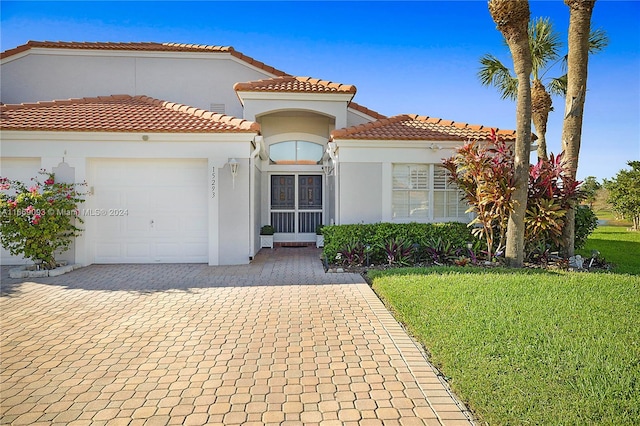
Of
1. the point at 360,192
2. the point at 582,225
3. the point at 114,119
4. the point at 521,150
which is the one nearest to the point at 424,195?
the point at 360,192

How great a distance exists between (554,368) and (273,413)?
311cm

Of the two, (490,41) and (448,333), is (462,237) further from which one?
(490,41)

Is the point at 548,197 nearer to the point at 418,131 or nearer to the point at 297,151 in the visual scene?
the point at 418,131

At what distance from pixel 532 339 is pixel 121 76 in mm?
18871

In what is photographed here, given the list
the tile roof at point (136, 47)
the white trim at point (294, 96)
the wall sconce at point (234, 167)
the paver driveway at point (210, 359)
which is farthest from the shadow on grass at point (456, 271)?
the tile roof at point (136, 47)

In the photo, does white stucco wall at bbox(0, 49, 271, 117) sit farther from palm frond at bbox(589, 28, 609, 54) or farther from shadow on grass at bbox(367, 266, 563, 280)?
palm frond at bbox(589, 28, 609, 54)

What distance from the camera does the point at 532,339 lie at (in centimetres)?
482

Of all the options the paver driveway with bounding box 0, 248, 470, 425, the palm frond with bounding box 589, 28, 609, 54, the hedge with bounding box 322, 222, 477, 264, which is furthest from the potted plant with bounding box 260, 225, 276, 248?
the palm frond with bounding box 589, 28, 609, 54

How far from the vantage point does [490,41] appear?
15.5m

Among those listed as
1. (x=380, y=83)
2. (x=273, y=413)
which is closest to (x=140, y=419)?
(x=273, y=413)

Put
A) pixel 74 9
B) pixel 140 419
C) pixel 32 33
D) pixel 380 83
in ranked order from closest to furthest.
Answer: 1. pixel 140 419
2. pixel 74 9
3. pixel 380 83
4. pixel 32 33

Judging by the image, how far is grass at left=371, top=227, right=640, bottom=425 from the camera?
136 inches

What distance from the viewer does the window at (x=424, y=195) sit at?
40.1 feet

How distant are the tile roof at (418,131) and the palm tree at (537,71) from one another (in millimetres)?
2467
